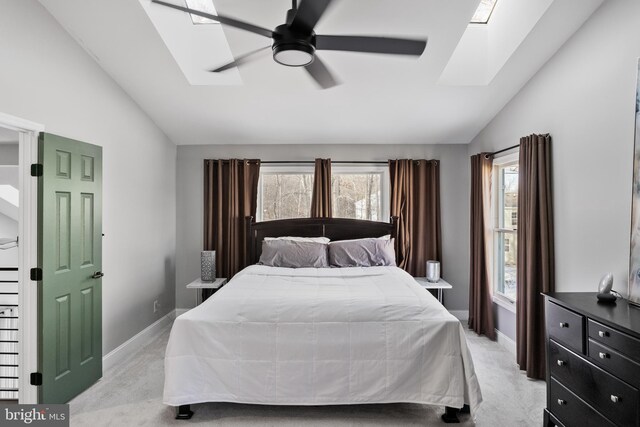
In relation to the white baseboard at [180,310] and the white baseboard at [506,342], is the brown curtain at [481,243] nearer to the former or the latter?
the white baseboard at [506,342]

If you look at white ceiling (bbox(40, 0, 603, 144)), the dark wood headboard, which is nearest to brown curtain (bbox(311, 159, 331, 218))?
the dark wood headboard

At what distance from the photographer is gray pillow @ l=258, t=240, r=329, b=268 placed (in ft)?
14.2

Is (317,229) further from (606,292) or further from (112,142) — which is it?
(606,292)

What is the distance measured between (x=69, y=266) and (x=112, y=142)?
4.20 feet

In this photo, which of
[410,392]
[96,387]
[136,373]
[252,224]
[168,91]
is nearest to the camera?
[410,392]

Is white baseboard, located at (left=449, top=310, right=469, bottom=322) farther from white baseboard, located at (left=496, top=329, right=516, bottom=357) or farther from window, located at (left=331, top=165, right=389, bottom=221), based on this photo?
window, located at (left=331, top=165, right=389, bottom=221)

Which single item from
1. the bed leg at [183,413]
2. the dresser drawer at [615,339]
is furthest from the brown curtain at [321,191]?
the dresser drawer at [615,339]

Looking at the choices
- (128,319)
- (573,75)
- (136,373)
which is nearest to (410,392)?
(136,373)

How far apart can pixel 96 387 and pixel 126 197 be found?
176 centimetres

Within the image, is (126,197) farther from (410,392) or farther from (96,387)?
(410,392)

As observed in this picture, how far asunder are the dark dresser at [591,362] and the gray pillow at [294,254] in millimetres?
2361

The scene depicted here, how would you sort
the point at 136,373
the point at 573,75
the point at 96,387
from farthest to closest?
the point at 136,373
the point at 96,387
the point at 573,75

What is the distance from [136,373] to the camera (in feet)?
11.4

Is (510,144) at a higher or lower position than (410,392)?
higher
